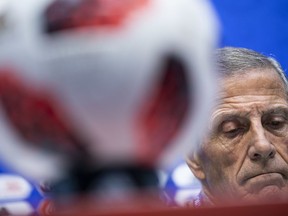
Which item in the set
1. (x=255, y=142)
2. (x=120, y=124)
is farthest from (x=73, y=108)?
(x=255, y=142)

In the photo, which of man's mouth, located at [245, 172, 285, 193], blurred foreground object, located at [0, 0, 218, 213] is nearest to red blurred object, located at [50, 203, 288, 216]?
blurred foreground object, located at [0, 0, 218, 213]

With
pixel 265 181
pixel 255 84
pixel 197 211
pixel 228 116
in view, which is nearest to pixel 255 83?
pixel 255 84

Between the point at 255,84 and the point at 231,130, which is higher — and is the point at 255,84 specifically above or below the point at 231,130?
above

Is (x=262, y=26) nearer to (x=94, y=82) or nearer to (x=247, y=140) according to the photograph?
(x=247, y=140)

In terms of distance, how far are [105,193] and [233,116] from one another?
51.0 inches

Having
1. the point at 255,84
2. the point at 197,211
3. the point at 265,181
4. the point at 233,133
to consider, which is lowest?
the point at 197,211

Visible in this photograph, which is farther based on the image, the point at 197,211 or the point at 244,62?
the point at 244,62

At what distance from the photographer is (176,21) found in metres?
0.49

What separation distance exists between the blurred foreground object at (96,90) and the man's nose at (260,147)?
48.2 inches

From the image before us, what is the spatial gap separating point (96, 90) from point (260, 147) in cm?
128

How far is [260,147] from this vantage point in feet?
5.58

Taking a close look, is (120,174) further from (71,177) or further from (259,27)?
(259,27)

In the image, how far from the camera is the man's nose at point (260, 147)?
1692mm

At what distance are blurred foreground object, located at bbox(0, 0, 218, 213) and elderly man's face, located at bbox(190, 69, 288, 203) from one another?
120cm
